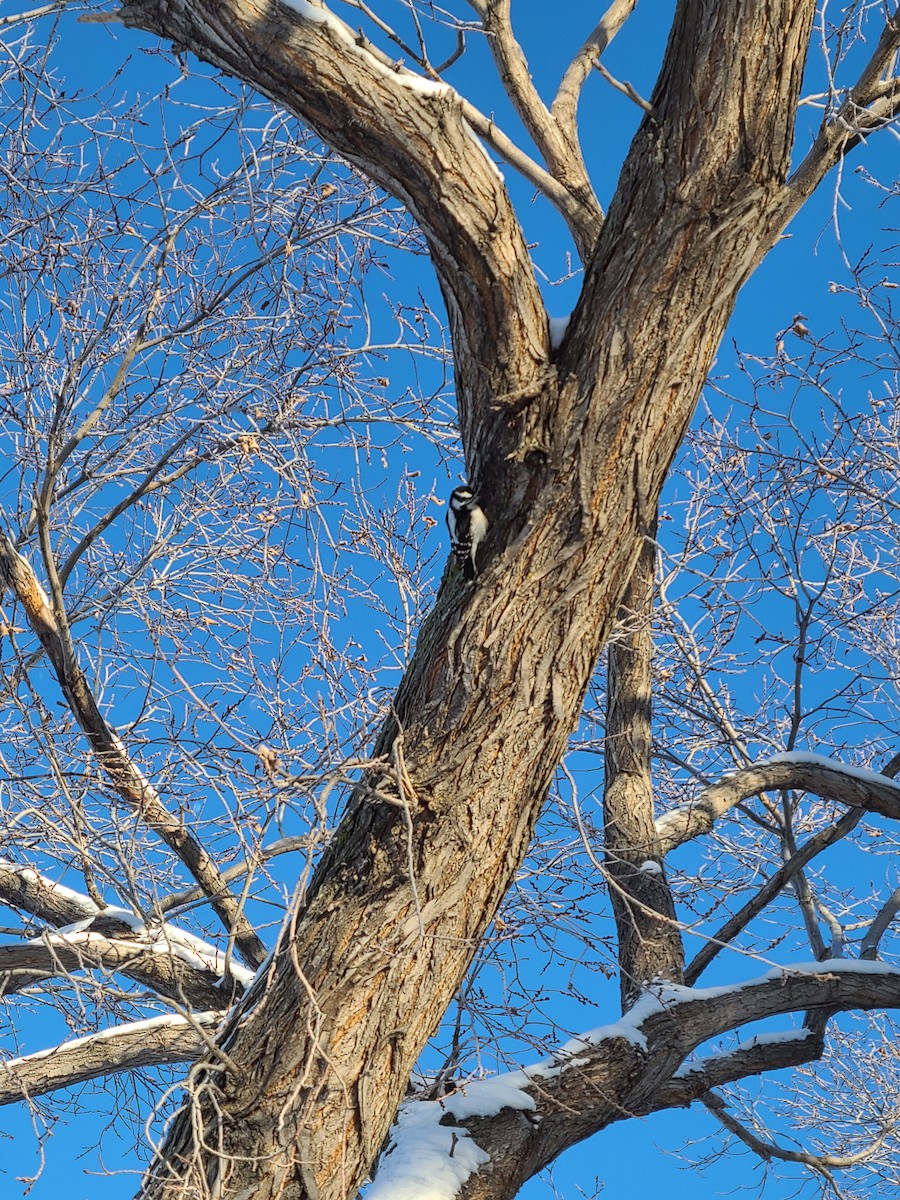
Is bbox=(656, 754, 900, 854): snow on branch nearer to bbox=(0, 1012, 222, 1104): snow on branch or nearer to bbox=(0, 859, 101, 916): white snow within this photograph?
bbox=(0, 1012, 222, 1104): snow on branch

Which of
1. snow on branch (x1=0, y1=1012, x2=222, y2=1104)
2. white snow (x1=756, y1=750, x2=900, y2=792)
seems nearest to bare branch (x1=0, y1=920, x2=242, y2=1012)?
snow on branch (x1=0, y1=1012, x2=222, y2=1104)

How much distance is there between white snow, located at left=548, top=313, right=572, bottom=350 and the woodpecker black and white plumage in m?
0.55

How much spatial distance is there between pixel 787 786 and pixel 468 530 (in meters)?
3.01

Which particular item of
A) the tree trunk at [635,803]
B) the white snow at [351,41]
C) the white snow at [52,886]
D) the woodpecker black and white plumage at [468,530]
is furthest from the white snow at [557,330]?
the white snow at [52,886]

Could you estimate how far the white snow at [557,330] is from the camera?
336 cm

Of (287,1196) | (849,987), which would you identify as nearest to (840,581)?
(849,987)

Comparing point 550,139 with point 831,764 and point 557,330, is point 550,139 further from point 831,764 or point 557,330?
point 831,764

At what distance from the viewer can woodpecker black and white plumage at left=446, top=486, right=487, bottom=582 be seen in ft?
10.6

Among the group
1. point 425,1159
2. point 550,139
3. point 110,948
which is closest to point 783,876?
point 425,1159

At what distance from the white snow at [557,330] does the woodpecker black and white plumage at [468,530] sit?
547mm

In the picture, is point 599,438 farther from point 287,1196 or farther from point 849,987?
point 849,987

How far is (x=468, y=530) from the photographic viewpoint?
127 inches

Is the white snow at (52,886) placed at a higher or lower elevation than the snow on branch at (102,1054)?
higher

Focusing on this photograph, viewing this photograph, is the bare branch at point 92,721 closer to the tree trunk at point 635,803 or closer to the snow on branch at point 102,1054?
the snow on branch at point 102,1054
